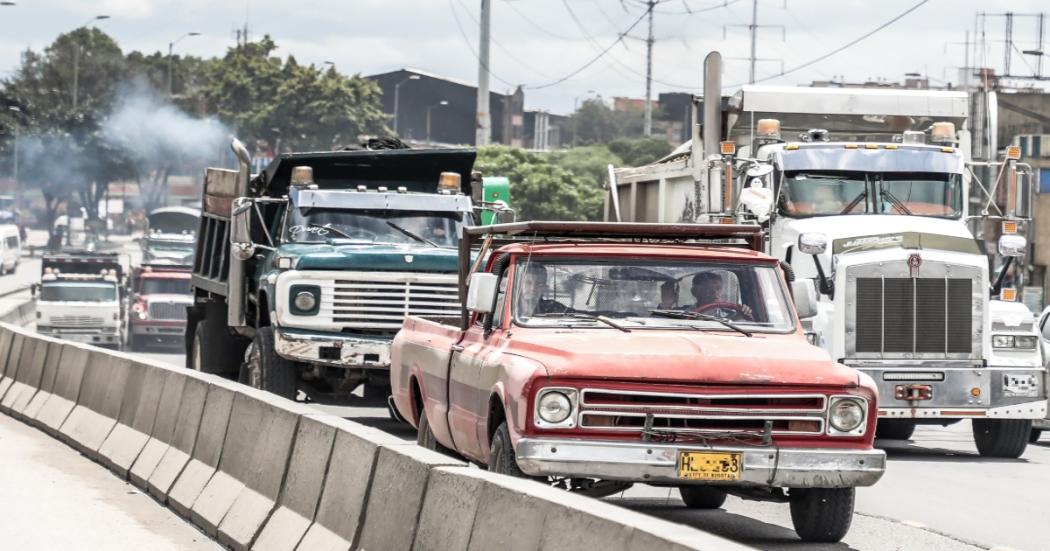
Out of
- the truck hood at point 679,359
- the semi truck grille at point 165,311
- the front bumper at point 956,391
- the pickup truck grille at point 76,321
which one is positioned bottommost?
the pickup truck grille at point 76,321

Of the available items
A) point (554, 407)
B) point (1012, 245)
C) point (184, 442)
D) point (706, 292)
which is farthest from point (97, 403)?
point (1012, 245)

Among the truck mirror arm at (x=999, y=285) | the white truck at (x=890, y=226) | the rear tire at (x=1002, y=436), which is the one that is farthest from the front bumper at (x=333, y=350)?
the truck mirror arm at (x=999, y=285)

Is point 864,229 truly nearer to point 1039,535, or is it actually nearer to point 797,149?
point 797,149

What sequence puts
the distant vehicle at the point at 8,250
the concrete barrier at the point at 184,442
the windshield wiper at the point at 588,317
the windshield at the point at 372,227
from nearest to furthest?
the windshield wiper at the point at 588,317
the concrete barrier at the point at 184,442
the windshield at the point at 372,227
the distant vehicle at the point at 8,250

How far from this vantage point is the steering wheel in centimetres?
1109

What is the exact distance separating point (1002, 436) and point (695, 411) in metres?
8.81

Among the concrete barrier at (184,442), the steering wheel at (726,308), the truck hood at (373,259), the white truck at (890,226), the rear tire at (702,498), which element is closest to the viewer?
the steering wheel at (726,308)

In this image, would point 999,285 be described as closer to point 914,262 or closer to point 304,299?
point 914,262

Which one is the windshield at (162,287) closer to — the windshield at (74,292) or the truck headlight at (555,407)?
the windshield at (74,292)

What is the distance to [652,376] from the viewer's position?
9.88 meters

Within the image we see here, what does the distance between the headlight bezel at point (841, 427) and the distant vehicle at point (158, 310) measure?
4599cm

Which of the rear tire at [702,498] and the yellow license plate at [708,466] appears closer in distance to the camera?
the yellow license plate at [708,466]

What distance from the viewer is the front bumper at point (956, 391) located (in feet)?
56.5

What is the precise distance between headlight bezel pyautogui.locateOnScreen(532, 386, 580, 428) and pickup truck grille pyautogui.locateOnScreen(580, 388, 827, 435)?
4cm
